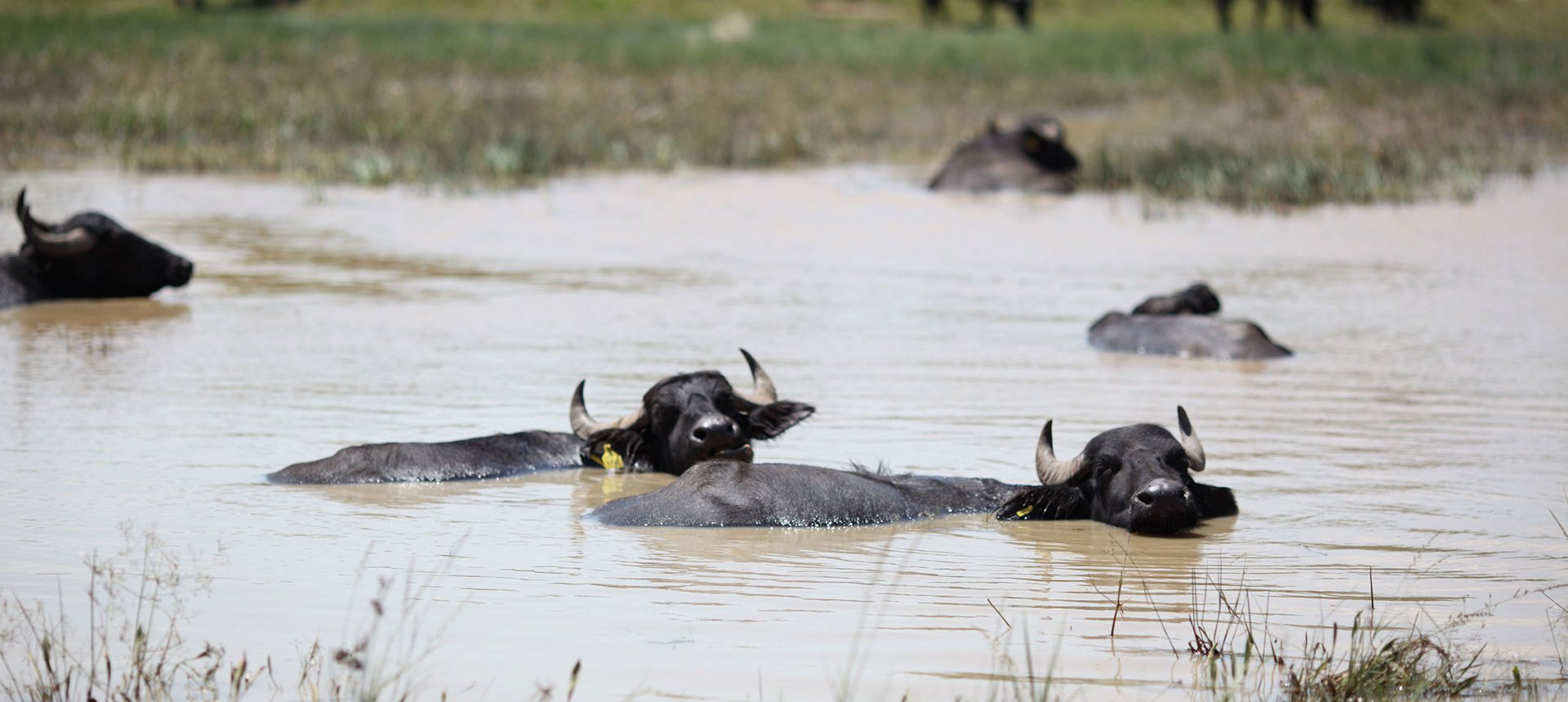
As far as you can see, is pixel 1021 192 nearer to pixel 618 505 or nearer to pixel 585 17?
pixel 618 505

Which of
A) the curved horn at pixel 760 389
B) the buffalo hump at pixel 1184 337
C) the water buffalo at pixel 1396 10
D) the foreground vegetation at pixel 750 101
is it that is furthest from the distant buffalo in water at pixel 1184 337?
the water buffalo at pixel 1396 10

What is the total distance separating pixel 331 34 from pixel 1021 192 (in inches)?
796

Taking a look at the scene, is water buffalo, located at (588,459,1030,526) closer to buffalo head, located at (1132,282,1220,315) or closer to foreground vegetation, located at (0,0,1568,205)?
buffalo head, located at (1132,282,1220,315)

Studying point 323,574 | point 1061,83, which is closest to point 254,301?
point 323,574

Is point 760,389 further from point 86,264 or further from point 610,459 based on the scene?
point 86,264

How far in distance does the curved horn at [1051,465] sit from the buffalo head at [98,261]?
7.13m

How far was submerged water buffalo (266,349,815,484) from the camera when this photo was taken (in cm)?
692

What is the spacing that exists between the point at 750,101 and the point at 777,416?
20.2m

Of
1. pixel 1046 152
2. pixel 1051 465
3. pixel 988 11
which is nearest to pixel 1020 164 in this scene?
pixel 1046 152

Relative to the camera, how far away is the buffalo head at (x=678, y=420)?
7.15 metres

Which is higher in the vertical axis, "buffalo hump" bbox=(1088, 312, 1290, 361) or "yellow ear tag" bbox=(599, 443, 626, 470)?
"buffalo hump" bbox=(1088, 312, 1290, 361)

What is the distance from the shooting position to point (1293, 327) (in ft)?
37.5

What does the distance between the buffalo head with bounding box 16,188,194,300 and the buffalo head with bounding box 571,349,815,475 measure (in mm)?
5750

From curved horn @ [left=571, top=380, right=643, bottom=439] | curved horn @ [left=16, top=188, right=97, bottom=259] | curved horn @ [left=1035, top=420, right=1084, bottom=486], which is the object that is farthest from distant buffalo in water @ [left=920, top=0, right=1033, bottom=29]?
curved horn @ [left=1035, top=420, right=1084, bottom=486]
